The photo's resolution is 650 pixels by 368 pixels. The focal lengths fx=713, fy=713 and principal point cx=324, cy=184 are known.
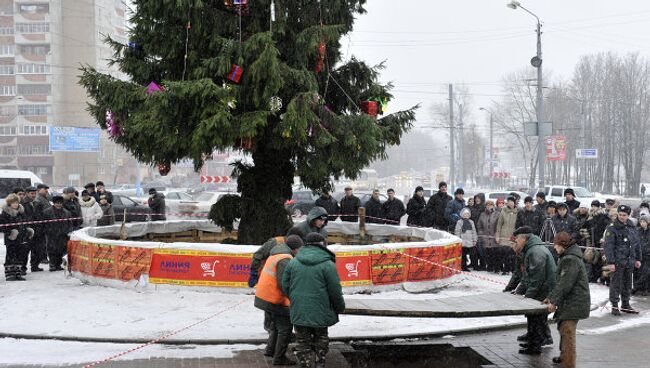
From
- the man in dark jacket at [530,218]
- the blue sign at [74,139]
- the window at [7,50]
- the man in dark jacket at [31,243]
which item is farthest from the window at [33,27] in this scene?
the man in dark jacket at [530,218]

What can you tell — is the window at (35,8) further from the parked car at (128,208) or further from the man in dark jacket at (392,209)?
the man in dark jacket at (392,209)

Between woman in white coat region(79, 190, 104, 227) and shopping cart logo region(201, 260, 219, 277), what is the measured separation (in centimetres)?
565

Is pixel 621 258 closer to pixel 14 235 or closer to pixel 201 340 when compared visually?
pixel 201 340

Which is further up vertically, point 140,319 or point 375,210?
point 375,210

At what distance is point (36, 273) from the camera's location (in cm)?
1517

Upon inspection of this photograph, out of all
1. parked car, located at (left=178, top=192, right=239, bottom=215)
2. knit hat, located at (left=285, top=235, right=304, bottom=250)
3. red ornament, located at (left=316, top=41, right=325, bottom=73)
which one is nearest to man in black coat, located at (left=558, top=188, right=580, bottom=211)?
red ornament, located at (left=316, top=41, right=325, bottom=73)

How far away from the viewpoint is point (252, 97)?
12.8 meters

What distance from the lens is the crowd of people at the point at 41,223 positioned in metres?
14.3

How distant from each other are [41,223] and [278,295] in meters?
9.10

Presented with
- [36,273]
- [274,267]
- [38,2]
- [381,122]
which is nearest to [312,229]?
[274,267]

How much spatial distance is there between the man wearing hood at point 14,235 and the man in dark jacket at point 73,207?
1.59 meters

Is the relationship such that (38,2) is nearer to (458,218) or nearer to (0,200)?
(0,200)

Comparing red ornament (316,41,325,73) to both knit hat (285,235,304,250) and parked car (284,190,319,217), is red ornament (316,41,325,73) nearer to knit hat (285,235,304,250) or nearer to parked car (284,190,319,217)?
knit hat (285,235,304,250)

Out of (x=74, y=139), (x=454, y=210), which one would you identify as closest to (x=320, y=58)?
(x=454, y=210)
